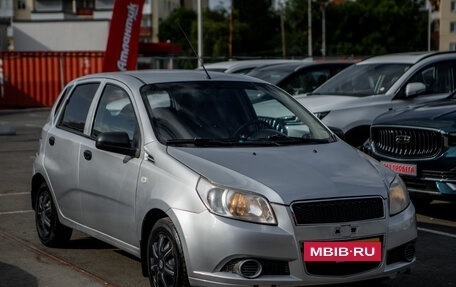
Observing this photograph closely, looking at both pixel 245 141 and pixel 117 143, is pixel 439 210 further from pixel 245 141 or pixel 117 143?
pixel 117 143

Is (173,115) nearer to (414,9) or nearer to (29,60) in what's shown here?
(29,60)

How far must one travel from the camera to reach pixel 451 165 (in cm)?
845

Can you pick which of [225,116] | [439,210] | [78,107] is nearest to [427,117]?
[439,210]

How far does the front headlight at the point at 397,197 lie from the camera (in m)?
5.50

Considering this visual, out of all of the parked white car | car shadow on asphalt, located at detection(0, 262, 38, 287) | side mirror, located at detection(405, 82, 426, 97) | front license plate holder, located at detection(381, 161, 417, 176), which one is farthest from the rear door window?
side mirror, located at detection(405, 82, 426, 97)

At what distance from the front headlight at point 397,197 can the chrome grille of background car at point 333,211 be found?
0.74 feet

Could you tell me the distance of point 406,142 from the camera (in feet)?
29.5

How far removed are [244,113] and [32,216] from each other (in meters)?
Answer: 3.71

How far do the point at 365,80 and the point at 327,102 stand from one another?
0.92 metres

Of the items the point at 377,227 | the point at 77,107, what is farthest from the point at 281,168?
the point at 77,107

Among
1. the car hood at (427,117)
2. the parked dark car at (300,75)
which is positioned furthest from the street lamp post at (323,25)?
the car hood at (427,117)

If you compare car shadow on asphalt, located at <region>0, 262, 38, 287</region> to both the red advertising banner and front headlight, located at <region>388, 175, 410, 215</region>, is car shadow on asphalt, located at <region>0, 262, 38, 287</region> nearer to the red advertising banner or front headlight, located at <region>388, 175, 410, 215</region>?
front headlight, located at <region>388, 175, 410, 215</region>

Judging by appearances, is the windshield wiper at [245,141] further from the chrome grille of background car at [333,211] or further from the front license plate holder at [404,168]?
the front license plate holder at [404,168]

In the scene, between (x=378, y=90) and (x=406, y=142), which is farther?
(x=378, y=90)
